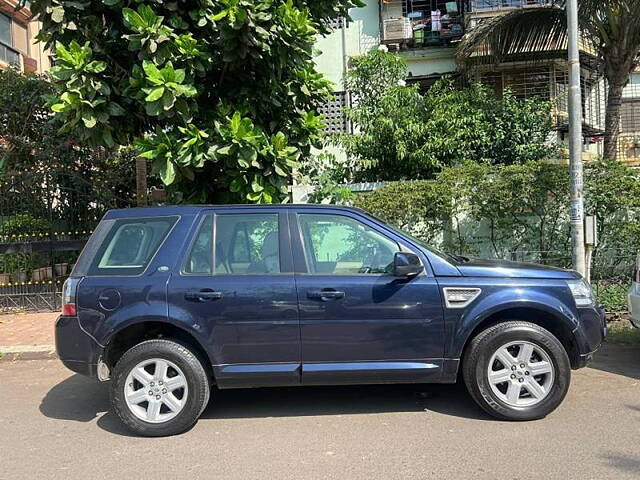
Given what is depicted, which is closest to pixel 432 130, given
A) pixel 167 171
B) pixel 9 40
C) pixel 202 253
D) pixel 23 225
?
pixel 167 171

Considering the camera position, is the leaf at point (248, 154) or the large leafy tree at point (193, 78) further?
the leaf at point (248, 154)

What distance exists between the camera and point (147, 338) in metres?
4.67

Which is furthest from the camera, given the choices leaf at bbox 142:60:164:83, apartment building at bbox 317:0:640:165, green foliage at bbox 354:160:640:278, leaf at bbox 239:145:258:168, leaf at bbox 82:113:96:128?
apartment building at bbox 317:0:640:165

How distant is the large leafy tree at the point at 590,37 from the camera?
33.0ft

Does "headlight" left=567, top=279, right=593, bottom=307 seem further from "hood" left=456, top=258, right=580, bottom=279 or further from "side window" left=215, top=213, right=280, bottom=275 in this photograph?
"side window" left=215, top=213, right=280, bottom=275

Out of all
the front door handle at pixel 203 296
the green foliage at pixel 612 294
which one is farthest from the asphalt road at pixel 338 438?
the green foliage at pixel 612 294

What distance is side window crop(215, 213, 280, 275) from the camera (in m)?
4.54

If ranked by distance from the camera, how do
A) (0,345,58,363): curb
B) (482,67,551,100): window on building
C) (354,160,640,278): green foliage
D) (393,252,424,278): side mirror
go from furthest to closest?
(482,67,551,100): window on building, (354,160,640,278): green foliage, (0,345,58,363): curb, (393,252,424,278): side mirror

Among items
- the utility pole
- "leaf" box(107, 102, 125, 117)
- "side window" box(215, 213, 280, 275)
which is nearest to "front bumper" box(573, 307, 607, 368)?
"side window" box(215, 213, 280, 275)

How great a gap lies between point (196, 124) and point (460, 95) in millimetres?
7152

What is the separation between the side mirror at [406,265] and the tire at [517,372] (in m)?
0.79

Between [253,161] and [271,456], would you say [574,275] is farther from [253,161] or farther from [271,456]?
[253,161]

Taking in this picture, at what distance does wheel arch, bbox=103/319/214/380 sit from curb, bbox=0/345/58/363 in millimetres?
3154

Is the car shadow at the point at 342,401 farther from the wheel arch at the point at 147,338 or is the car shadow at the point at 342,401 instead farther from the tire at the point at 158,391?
the wheel arch at the point at 147,338
